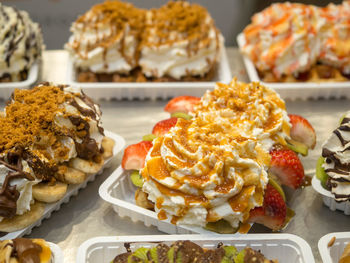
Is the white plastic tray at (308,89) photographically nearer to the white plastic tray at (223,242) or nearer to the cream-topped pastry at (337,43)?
the cream-topped pastry at (337,43)

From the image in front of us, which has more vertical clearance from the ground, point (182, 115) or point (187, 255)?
point (182, 115)

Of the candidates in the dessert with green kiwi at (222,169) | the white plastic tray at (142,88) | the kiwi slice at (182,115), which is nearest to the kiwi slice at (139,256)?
the dessert with green kiwi at (222,169)

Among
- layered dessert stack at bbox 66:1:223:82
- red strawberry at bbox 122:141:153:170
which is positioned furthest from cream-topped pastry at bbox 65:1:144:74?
red strawberry at bbox 122:141:153:170

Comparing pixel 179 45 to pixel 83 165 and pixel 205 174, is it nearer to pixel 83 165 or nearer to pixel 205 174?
pixel 83 165

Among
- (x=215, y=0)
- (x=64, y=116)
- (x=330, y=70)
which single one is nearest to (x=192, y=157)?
(x=64, y=116)

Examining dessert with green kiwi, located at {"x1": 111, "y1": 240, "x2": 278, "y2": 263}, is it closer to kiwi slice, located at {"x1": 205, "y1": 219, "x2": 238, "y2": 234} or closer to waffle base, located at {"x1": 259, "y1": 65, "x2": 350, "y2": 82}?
kiwi slice, located at {"x1": 205, "y1": 219, "x2": 238, "y2": 234}

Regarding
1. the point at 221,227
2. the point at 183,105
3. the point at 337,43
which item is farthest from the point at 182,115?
the point at 337,43
